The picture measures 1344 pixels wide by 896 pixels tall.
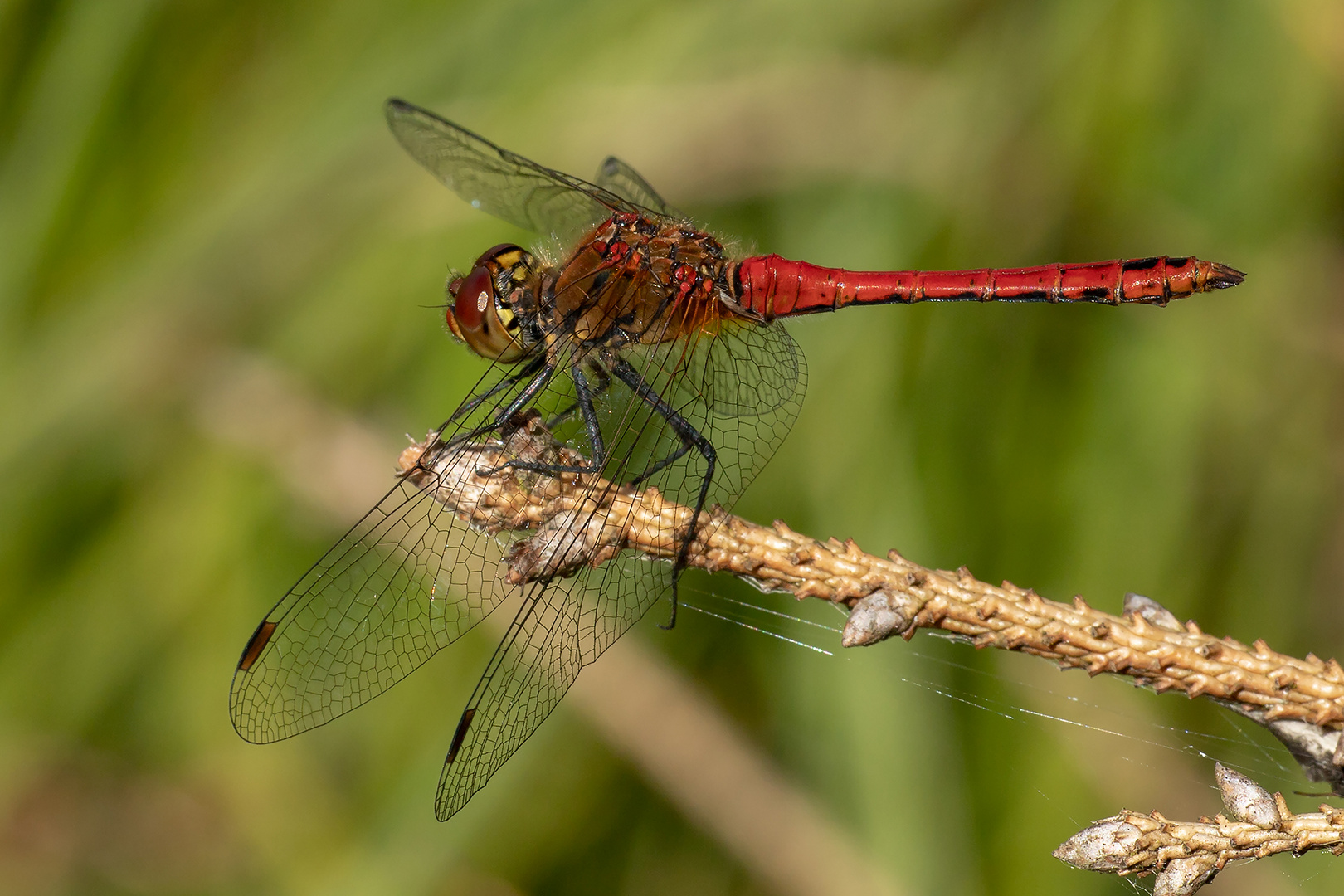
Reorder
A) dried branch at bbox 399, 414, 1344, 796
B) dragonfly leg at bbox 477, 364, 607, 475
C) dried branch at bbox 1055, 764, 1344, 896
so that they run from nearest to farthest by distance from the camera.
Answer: dried branch at bbox 1055, 764, 1344, 896 < dried branch at bbox 399, 414, 1344, 796 < dragonfly leg at bbox 477, 364, 607, 475

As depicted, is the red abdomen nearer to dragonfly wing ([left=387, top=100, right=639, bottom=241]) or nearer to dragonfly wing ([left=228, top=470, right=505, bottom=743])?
dragonfly wing ([left=387, top=100, right=639, bottom=241])

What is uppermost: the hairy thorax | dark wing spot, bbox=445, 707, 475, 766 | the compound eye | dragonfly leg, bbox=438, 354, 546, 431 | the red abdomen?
the red abdomen

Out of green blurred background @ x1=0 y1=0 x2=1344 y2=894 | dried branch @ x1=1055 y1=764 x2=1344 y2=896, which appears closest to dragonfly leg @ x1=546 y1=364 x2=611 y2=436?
green blurred background @ x1=0 y1=0 x2=1344 y2=894

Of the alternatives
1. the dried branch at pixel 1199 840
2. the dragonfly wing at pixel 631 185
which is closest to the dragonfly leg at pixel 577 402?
the dragonfly wing at pixel 631 185

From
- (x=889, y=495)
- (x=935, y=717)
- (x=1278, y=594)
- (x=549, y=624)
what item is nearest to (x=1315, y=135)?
(x=1278, y=594)

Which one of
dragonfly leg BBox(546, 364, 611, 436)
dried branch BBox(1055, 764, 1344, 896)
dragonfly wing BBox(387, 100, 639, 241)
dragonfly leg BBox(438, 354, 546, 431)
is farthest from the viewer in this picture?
dragonfly wing BBox(387, 100, 639, 241)

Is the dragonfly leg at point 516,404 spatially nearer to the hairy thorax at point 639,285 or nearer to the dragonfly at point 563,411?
the dragonfly at point 563,411
